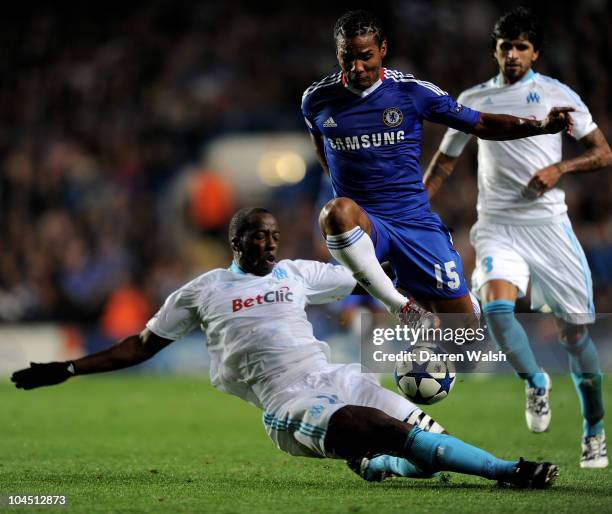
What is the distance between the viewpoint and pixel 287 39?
19.1 meters

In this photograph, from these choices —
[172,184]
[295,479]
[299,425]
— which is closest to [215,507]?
[299,425]

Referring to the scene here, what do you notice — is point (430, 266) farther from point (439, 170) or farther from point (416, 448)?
point (416, 448)

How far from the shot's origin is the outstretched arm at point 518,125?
21.6 feet

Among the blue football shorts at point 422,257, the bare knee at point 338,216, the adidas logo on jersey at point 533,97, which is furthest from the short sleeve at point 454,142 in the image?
the bare knee at point 338,216

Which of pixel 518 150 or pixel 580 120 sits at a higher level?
pixel 580 120

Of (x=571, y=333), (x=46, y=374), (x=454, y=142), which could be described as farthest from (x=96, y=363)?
(x=571, y=333)

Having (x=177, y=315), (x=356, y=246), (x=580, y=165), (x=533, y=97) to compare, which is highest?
(x=533, y=97)

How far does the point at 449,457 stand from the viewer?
5758 millimetres

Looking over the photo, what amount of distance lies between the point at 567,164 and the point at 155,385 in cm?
840

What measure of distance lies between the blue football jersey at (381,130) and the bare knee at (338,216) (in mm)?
458

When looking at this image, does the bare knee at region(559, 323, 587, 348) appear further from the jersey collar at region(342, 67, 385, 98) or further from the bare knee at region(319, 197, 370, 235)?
the jersey collar at region(342, 67, 385, 98)

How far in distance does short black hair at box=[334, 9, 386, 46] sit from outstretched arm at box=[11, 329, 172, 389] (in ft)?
6.70

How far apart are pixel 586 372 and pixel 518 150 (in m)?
1.57

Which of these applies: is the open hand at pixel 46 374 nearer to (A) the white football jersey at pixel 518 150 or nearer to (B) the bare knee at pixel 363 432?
(B) the bare knee at pixel 363 432
